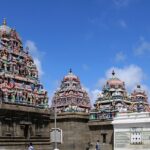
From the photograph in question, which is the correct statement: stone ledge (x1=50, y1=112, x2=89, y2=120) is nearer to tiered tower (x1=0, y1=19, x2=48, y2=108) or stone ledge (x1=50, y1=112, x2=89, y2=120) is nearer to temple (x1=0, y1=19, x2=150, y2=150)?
temple (x1=0, y1=19, x2=150, y2=150)

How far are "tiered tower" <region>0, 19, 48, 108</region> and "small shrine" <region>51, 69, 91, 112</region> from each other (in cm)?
1478

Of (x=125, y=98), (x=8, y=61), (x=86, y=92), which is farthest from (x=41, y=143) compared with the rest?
(x=86, y=92)

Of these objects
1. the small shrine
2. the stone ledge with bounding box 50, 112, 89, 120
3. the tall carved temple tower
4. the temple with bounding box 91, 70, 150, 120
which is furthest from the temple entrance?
the small shrine

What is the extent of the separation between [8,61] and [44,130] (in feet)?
44.2

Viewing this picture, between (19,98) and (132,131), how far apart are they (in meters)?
17.2

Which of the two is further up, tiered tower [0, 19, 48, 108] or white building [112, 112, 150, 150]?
tiered tower [0, 19, 48, 108]

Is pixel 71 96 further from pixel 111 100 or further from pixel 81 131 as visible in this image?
pixel 81 131

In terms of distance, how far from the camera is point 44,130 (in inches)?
1462

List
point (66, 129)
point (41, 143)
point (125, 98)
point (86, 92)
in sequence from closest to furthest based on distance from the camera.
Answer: point (41, 143)
point (66, 129)
point (125, 98)
point (86, 92)

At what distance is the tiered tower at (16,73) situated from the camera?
47.1 metres

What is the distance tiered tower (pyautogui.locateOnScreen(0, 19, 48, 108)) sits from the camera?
47.1m

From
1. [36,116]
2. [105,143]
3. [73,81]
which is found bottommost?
[105,143]

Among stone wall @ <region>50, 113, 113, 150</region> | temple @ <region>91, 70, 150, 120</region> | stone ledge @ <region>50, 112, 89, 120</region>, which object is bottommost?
stone wall @ <region>50, 113, 113, 150</region>

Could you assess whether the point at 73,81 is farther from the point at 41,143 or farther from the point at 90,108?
the point at 41,143
